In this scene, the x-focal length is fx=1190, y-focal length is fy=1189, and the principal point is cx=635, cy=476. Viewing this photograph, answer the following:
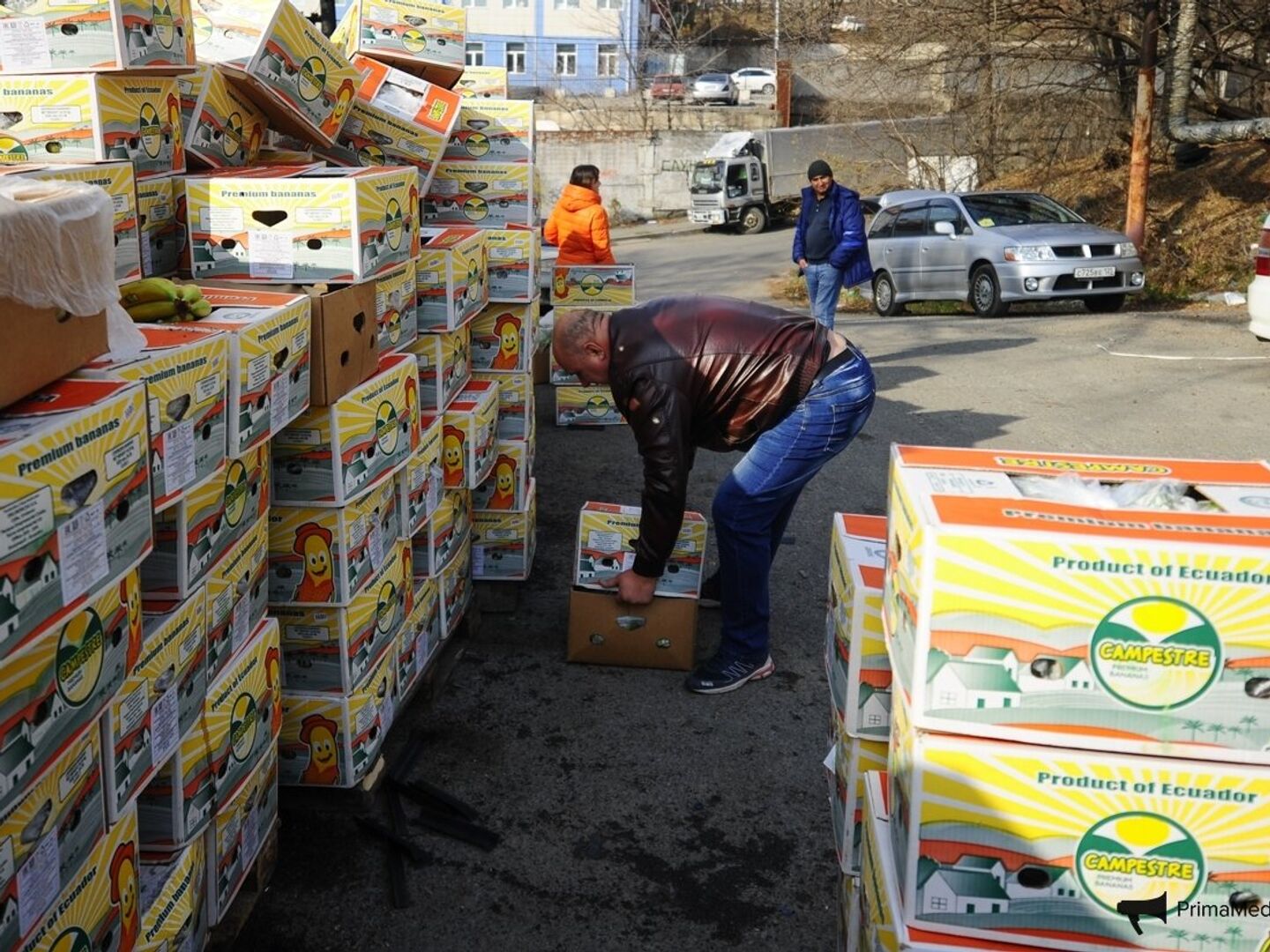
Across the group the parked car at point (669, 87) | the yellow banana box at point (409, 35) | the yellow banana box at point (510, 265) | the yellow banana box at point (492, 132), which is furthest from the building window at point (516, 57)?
the yellow banana box at point (510, 265)

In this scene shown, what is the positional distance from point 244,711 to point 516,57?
51.8 meters

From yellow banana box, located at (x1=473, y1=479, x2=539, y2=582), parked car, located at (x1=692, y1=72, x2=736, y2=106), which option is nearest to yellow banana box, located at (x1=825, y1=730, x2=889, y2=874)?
yellow banana box, located at (x1=473, y1=479, x2=539, y2=582)

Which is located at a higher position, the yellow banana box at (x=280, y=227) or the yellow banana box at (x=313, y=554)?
the yellow banana box at (x=280, y=227)

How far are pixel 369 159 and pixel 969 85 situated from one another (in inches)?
726

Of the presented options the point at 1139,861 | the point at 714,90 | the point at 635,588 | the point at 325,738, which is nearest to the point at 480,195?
the point at 635,588

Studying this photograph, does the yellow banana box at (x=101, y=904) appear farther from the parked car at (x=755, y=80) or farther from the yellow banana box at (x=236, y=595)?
the parked car at (x=755, y=80)

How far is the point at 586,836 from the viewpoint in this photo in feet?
13.5

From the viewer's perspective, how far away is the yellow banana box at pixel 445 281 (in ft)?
16.5

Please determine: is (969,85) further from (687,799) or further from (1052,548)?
(1052,548)

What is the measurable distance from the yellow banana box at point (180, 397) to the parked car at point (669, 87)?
36.3 m

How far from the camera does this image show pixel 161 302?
3328 millimetres

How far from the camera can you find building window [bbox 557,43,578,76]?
5131cm

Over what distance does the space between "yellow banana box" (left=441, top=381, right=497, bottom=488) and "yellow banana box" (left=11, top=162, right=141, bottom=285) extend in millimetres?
1699

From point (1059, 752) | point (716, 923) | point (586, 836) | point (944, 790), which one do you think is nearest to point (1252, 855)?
point (1059, 752)
